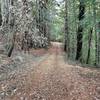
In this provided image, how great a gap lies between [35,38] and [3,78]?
32.2 feet

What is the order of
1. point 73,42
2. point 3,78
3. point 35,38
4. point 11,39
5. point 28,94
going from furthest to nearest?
point 73,42 → point 35,38 → point 11,39 → point 3,78 → point 28,94

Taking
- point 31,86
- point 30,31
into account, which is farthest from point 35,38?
point 31,86

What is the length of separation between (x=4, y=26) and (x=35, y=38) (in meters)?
4.10

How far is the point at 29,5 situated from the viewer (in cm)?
1500

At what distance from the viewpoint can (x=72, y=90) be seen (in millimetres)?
7617

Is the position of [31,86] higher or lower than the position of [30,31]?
lower

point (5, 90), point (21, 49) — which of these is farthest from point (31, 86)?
point (21, 49)

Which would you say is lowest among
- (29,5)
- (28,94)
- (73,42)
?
(28,94)

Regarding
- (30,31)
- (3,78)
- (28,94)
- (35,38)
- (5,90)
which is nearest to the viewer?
(28,94)

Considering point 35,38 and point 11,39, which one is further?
point 35,38

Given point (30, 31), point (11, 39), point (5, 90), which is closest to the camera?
point (5, 90)

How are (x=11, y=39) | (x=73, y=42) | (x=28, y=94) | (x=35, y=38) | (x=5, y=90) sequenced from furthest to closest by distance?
(x=73, y=42) → (x=35, y=38) → (x=11, y=39) → (x=5, y=90) → (x=28, y=94)

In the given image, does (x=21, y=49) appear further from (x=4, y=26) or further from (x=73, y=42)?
(x=73, y=42)

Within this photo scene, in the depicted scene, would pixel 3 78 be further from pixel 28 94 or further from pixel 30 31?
pixel 30 31
